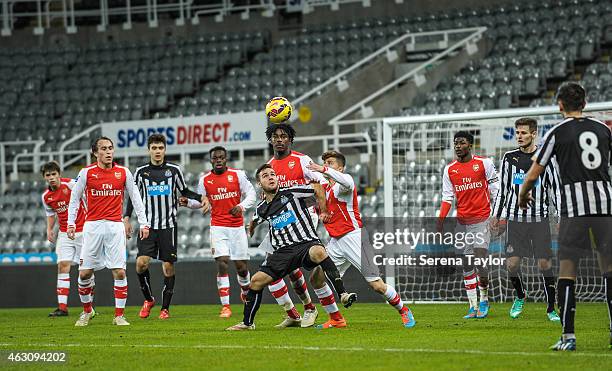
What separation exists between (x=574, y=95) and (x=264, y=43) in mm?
23472

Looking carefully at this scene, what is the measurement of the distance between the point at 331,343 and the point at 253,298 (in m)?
1.88

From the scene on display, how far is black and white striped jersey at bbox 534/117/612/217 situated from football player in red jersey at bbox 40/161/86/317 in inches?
365

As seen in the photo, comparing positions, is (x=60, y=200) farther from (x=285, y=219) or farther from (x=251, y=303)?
(x=285, y=219)

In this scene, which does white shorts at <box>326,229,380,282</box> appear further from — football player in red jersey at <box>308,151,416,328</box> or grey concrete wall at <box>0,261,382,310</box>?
grey concrete wall at <box>0,261,382,310</box>

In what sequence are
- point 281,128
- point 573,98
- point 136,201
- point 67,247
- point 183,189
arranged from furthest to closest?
point 67,247
point 183,189
point 136,201
point 281,128
point 573,98

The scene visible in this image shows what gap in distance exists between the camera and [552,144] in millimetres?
8812

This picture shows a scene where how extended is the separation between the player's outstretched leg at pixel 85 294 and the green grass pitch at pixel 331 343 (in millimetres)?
209

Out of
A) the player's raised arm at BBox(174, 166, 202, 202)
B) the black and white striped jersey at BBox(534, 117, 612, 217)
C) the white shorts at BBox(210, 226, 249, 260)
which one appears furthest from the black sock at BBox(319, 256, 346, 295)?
the white shorts at BBox(210, 226, 249, 260)

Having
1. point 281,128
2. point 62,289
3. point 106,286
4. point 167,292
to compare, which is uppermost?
point 281,128

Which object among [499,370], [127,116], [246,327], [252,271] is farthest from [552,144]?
[127,116]

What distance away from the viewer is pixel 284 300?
12.1 meters

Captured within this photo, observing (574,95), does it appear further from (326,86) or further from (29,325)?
(326,86)

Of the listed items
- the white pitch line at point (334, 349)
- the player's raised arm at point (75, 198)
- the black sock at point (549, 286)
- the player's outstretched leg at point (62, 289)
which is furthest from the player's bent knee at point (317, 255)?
the player's outstretched leg at point (62, 289)

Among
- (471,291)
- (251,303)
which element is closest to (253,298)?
(251,303)
